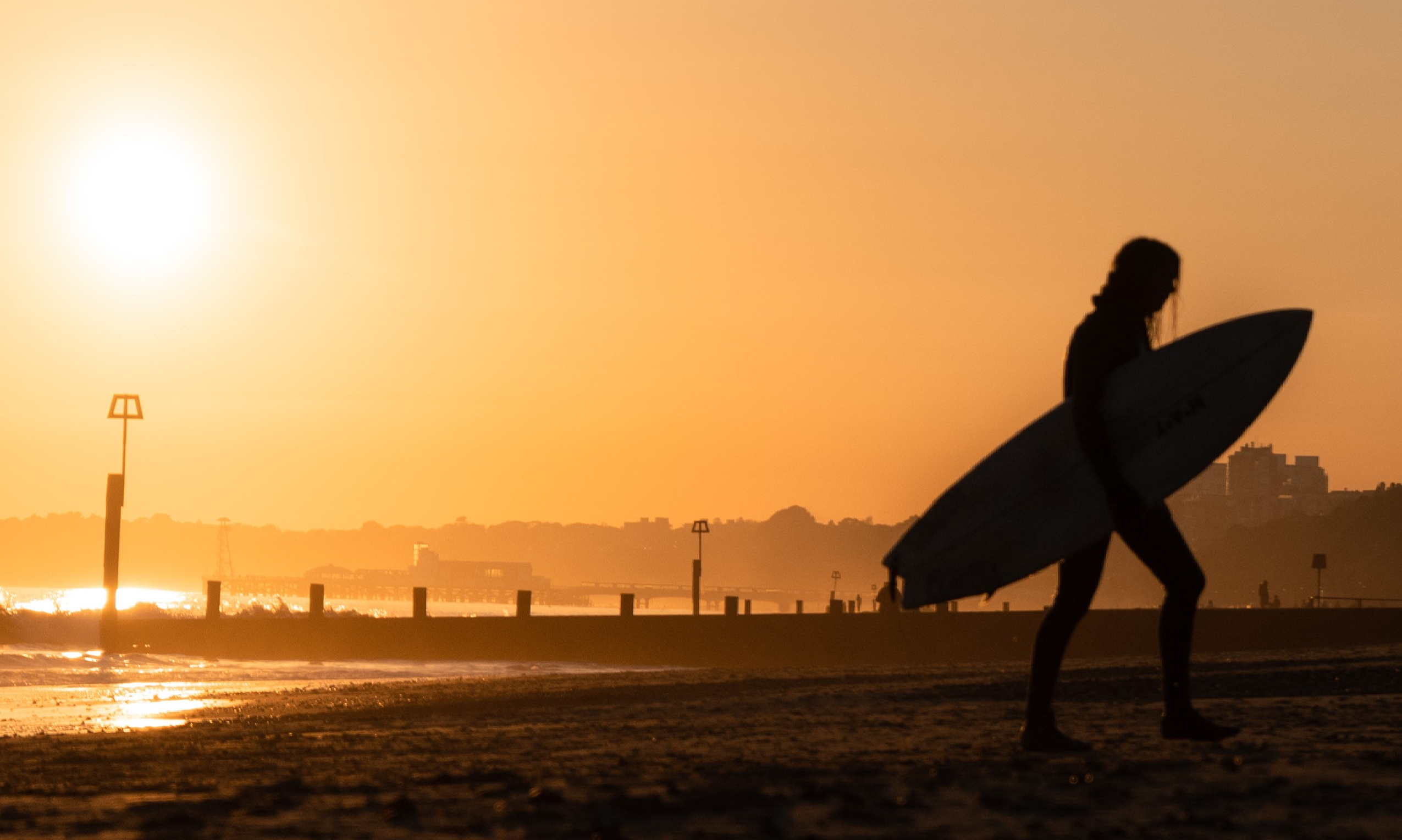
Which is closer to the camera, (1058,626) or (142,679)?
(1058,626)

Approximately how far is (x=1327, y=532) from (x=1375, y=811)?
21254 cm

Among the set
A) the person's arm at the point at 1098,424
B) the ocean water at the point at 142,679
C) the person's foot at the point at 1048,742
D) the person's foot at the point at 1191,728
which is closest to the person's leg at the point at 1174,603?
the person's foot at the point at 1191,728

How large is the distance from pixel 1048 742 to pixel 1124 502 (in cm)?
91

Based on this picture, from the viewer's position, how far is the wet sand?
3920 mm

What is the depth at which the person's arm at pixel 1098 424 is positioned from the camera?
5367mm

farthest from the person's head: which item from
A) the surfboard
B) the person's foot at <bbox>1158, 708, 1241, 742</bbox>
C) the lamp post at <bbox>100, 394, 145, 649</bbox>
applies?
the lamp post at <bbox>100, 394, 145, 649</bbox>

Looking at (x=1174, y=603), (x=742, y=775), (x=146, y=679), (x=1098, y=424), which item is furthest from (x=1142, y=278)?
(x=146, y=679)

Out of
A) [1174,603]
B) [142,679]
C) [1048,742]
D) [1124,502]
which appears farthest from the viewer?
[142,679]

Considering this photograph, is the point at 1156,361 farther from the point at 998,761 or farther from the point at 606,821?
the point at 606,821

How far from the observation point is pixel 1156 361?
6.23 meters

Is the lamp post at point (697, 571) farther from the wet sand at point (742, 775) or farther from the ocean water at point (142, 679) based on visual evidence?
the wet sand at point (742, 775)

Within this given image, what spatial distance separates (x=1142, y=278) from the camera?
5727 mm

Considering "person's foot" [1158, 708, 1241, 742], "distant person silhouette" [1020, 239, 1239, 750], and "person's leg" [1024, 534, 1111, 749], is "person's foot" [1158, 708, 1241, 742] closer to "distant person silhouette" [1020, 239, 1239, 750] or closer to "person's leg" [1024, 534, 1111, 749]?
"distant person silhouette" [1020, 239, 1239, 750]

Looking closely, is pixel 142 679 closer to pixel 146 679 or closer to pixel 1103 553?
pixel 146 679
